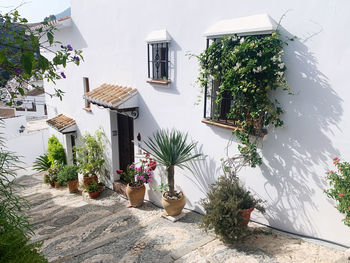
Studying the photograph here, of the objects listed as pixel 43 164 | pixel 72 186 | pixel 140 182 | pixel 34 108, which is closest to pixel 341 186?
pixel 140 182

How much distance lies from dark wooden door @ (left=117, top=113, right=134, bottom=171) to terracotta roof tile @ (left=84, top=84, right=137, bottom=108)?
39.8 inches

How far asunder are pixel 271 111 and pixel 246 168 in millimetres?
1258

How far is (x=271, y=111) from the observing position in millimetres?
4016

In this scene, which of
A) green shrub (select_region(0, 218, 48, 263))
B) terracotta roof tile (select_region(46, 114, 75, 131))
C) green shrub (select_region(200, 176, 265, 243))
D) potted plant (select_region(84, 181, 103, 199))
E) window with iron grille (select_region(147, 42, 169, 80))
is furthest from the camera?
terracotta roof tile (select_region(46, 114, 75, 131))

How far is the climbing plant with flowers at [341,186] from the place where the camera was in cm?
326

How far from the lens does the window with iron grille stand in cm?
603

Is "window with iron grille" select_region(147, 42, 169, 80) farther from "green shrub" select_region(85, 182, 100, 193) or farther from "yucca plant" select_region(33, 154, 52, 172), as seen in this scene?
"yucca plant" select_region(33, 154, 52, 172)

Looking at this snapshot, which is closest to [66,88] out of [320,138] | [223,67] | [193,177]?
[193,177]

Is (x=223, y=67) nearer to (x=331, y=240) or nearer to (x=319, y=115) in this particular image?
(x=319, y=115)

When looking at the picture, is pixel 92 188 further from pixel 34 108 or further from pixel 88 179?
pixel 34 108

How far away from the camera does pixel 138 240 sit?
5.02 m

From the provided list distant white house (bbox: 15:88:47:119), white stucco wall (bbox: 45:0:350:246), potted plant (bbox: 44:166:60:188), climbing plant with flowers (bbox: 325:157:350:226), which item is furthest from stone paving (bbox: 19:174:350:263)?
distant white house (bbox: 15:88:47:119)

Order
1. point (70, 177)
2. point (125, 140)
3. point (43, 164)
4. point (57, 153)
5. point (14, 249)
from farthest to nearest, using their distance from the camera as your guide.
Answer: point (43, 164) → point (57, 153) → point (70, 177) → point (125, 140) → point (14, 249)

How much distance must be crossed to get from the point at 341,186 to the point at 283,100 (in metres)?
1.46
